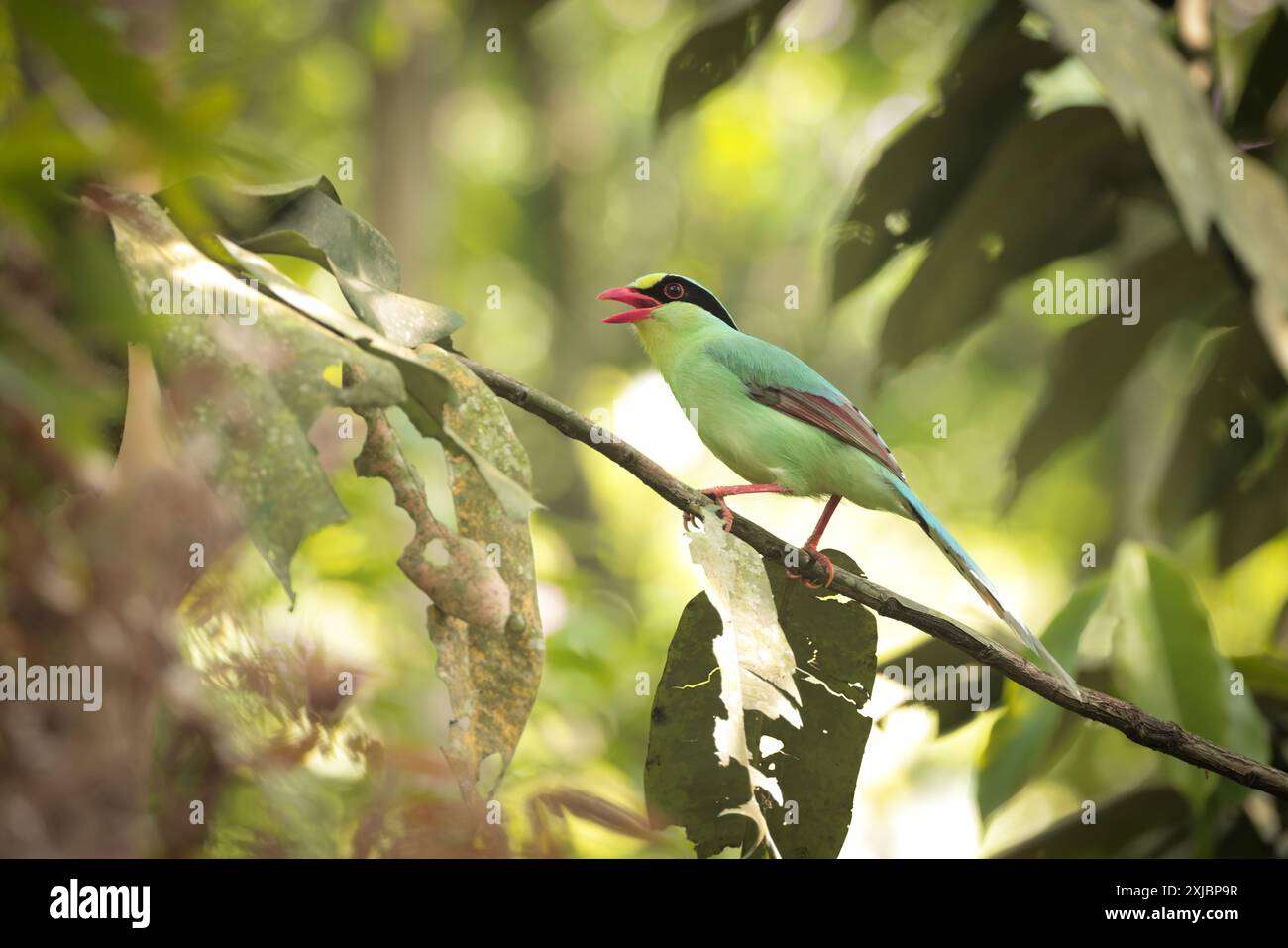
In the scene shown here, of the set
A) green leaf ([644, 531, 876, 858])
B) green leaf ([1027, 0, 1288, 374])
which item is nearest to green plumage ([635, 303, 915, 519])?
green leaf ([644, 531, 876, 858])

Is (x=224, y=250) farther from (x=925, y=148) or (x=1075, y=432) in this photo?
(x=1075, y=432)

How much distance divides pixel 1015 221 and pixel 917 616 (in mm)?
1527

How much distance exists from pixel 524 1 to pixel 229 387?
5.88 ft

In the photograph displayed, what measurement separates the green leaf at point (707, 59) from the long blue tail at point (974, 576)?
95 centimetres

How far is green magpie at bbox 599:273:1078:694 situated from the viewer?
167 cm

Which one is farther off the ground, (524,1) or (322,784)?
(524,1)

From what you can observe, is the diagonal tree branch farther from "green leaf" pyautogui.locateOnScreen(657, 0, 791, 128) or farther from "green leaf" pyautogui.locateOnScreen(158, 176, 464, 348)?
"green leaf" pyautogui.locateOnScreen(657, 0, 791, 128)

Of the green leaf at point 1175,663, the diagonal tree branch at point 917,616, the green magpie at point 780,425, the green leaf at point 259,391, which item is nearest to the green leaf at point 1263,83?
the green leaf at point 1175,663

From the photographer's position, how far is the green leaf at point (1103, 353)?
256cm

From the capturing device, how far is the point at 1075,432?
2568mm

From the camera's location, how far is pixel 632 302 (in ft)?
6.25

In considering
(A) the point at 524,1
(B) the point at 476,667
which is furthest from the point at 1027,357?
(B) the point at 476,667

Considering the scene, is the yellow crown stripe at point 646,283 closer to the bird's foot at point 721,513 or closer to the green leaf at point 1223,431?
the bird's foot at point 721,513

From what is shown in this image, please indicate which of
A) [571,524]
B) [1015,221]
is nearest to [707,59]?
[1015,221]
